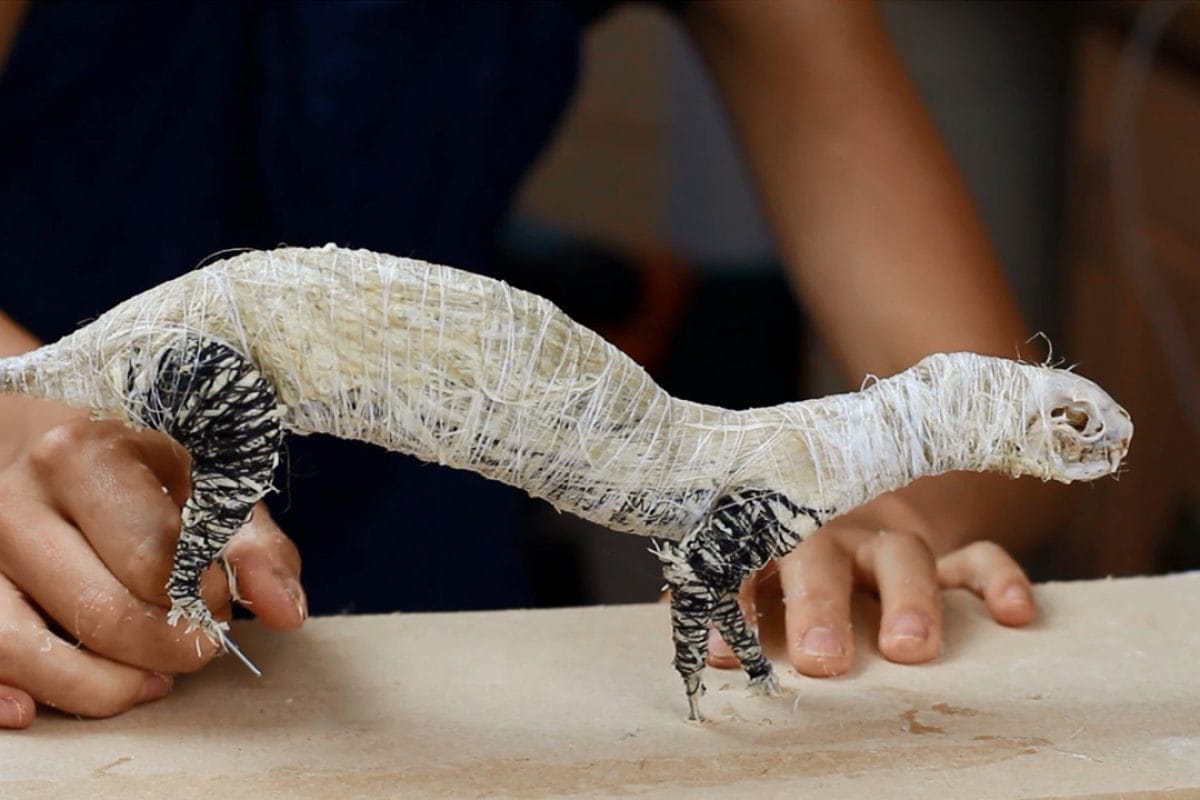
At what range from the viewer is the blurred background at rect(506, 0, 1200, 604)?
2104 millimetres

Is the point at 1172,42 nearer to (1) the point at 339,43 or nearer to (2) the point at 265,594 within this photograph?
(1) the point at 339,43

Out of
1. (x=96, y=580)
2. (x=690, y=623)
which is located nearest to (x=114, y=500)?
(x=96, y=580)

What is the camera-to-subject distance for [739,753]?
0.88m

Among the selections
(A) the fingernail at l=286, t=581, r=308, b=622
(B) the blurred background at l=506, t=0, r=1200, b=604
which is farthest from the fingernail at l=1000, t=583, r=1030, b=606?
(B) the blurred background at l=506, t=0, r=1200, b=604

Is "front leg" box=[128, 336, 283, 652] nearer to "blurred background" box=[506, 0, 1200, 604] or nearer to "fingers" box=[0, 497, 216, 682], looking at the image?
"fingers" box=[0, 497, 216, 682]

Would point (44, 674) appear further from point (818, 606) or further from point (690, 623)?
point (818, 606)

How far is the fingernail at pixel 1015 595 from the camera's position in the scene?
1082 millimetres

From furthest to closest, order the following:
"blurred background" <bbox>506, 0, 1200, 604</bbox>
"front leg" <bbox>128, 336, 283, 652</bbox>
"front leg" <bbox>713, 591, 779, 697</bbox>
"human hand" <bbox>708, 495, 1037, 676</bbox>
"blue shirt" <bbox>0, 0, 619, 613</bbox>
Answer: "blurred background" <bbox>506, 0, 1200, 604</bbox> < "blue shirt" <bbox>0, 0, 619, 613</bbox> < "human hand" <bbox>708, 495, 1037, 676</bbox> < "front leg" <bbox>713, 591, 779, 697</bbox> < "front leg" <bbox>128, 336, 283, 652</bbox>

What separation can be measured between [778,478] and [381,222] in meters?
0.63

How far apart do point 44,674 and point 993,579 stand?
74cm

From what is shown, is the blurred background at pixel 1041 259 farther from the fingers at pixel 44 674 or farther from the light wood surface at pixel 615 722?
the fingers at pixel 44 674

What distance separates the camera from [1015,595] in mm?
1087

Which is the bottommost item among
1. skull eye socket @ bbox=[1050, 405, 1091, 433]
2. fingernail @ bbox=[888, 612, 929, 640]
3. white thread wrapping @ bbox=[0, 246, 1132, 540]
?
fingernail @ bbox=[888, 612, 929, 640]

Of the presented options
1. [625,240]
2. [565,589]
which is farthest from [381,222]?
[625,240]
